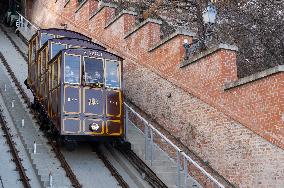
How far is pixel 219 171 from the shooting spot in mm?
12789

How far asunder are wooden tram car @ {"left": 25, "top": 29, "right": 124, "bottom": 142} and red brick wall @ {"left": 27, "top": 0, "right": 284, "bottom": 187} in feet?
5.05

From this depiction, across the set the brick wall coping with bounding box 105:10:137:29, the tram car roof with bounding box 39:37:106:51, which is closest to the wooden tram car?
the tram car roof with bounding box 39:37:106:51

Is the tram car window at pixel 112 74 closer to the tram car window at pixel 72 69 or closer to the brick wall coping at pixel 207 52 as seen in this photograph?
the tram car window at pixel 72 69

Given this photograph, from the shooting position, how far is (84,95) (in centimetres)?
1434

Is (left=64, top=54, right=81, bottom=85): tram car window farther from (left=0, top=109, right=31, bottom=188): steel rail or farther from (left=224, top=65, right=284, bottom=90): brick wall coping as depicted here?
(left=224, top=65, right=284, bottom=90): brick wall coping

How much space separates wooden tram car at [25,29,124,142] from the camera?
14.1m

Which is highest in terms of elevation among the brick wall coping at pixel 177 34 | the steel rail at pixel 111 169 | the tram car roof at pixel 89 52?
the brick wall coping at pixel 177 34

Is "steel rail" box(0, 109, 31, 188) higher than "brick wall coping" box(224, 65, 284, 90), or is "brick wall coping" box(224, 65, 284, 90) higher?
"brick wall coping" box(224, 65, 284, 90)

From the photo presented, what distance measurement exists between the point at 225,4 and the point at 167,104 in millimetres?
5777

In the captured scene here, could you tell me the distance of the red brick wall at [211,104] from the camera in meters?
11.3

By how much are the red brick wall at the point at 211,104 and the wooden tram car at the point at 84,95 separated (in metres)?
1.54

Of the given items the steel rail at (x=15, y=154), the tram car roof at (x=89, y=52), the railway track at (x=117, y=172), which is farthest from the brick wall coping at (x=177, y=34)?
the steel rail at (x=15, y=154)

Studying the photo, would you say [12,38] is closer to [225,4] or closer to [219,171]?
[225,4]

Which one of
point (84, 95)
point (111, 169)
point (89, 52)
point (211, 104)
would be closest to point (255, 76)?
point (211, 104)
